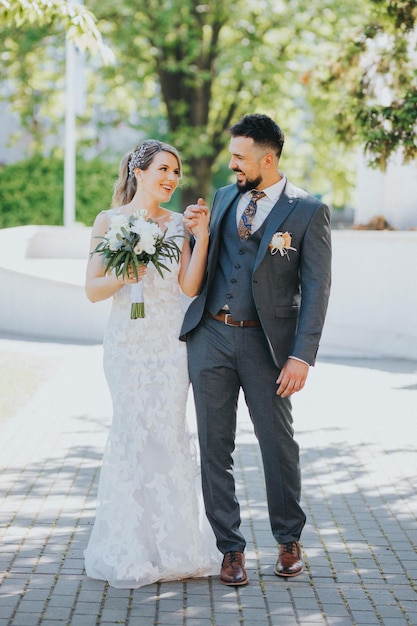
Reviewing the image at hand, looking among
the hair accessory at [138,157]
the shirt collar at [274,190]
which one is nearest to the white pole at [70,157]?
the hair accessory at [138,157]

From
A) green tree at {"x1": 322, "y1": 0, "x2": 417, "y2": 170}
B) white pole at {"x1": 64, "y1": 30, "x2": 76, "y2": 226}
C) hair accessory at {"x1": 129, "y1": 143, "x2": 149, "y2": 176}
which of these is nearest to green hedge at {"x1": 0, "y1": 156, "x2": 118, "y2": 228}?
white pole at {"x1": 64, "y1": 30, "x2": 76, "y2": 226}

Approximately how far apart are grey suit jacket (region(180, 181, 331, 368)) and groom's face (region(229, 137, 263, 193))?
0.56 feet

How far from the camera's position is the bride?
5.30 metres

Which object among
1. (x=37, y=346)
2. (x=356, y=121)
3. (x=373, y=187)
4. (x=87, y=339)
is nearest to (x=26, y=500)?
(x=356, y=121)

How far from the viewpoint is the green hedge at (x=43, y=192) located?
91.2 ft

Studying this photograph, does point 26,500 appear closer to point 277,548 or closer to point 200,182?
point 277,548

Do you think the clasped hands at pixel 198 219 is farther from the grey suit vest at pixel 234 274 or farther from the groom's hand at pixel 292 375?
the groom's hand at pixel 292 375

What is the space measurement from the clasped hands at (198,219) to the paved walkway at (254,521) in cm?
176

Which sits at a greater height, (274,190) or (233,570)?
(274,190)

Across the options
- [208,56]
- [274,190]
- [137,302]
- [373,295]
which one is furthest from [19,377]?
[208,56]

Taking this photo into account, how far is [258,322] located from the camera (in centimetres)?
525

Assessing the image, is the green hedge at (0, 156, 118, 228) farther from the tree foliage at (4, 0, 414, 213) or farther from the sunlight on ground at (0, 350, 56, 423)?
the sunlight on ground at (0, 350, 56, 423)

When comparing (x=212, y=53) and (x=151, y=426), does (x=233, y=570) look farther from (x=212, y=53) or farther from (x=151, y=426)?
(x=212, y=53)

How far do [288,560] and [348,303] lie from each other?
30.5ft
